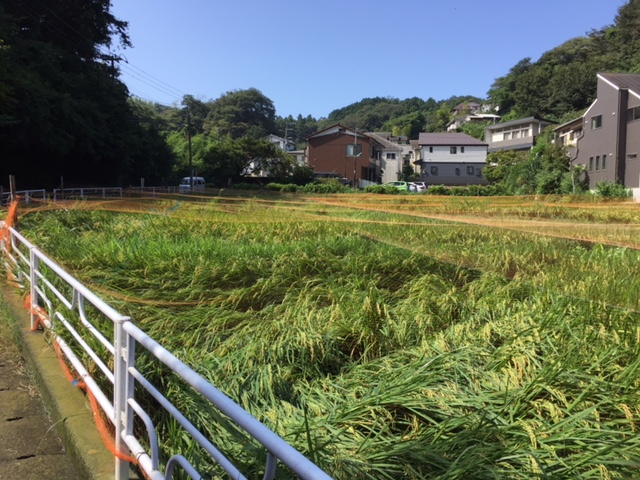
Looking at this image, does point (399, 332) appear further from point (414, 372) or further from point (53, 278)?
point (53, 278)

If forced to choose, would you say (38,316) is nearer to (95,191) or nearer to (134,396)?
(134,396)

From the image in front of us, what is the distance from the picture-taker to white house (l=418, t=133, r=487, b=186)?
5616 centimetres

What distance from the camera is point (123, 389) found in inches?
90.4

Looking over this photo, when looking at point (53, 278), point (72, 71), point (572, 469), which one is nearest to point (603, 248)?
point (572, 469)

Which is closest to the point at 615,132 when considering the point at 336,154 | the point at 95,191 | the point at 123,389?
the point at 95,191

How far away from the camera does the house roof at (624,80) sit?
28.3 m

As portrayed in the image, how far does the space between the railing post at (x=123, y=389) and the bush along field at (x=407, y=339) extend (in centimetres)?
30

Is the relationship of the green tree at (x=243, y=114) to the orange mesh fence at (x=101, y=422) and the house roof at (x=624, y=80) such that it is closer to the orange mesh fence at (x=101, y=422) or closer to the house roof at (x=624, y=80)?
the house roof at (x=624, y=80)

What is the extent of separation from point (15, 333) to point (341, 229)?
4739 mm

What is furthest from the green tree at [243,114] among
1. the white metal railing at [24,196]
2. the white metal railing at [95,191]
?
the white metal railing at [24,196]

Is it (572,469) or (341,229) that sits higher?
(341,229)

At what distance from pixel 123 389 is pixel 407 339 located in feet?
7.16

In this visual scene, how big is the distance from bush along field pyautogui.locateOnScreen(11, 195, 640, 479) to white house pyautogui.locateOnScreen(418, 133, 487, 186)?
51858 mm

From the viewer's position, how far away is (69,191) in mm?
20750
